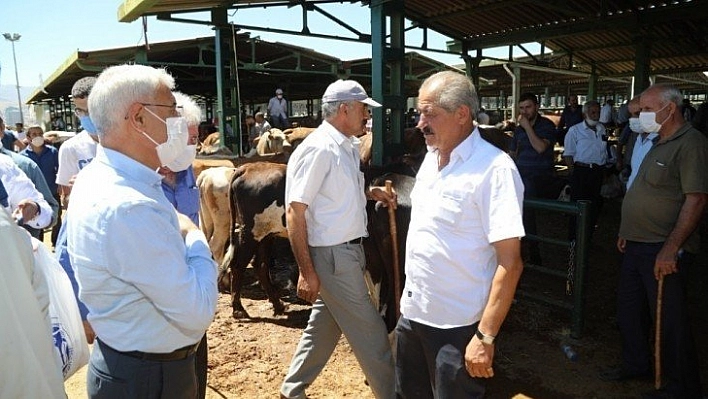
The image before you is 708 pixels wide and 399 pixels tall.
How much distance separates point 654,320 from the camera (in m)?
3.43

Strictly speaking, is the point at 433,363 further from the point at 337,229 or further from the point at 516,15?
the point at 516,15

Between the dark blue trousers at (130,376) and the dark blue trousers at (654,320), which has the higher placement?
the dark blue trousers at (130,376)

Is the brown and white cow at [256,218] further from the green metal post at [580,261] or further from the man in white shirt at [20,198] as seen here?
the green metal post at [580,261]

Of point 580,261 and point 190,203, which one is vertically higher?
point 190,203

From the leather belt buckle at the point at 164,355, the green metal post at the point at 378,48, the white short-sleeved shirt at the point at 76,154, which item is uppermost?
the green metal post at the point at 378,48

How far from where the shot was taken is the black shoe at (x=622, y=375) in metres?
3.76

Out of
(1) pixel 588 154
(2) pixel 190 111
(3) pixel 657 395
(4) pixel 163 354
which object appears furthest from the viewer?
(1) pixel 588 154

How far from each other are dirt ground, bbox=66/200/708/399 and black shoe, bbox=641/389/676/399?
0.16 m

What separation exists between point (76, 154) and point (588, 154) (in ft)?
21.2

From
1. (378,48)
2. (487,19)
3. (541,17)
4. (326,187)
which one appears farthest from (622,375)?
→ (541,17)

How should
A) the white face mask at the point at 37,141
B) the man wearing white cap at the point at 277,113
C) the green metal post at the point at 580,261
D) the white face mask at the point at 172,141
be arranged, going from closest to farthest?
the white face mask at the point at 172,141 → the green metal post at the point at 580,261 → the white face mask at the point at 37,141 → the man wearing white cap at the point at 277,113

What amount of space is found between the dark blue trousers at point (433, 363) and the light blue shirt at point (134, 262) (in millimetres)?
1113

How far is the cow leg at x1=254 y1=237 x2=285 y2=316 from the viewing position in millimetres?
5660

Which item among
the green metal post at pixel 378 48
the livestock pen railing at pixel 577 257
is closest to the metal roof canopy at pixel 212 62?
the green metal post at pixel 378 48
